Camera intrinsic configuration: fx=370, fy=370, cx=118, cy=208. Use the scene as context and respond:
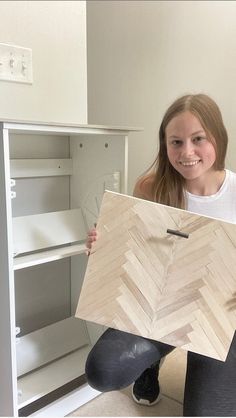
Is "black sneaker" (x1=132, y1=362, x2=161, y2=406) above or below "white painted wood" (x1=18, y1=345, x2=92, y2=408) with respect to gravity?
below

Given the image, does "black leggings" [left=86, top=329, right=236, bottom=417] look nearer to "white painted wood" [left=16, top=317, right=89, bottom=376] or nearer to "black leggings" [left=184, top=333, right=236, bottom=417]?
"black leggings" [left=184, top=333, right=236, bottom=417]

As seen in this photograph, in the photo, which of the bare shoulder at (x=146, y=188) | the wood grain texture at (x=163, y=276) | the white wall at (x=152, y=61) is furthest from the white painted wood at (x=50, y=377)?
the white wall at (x=152, y=61)

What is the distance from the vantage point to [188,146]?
3.08ft

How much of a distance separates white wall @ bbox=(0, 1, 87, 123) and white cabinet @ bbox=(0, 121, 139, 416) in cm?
9

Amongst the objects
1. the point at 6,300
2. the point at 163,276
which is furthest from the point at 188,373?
the point at 6,300

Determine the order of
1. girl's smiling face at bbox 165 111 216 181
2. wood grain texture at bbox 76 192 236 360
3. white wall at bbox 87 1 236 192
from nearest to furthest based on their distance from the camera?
wood grain texture at bbox 76 192 236 360
girl's smiling face at bbox 165 111 216 181
white wall at bbox 87 1 236 192

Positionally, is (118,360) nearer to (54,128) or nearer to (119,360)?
(119,360)

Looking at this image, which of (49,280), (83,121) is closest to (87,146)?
(83,121)

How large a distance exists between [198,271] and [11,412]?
607mm

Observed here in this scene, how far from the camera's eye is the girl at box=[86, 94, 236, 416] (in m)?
0.89

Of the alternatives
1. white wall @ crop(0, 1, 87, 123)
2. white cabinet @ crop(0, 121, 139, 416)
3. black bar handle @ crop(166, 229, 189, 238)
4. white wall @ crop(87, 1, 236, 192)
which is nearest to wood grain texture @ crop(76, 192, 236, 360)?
black bar handle @ crop(166, 229, 189, 238)

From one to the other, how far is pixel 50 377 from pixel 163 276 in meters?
0.56

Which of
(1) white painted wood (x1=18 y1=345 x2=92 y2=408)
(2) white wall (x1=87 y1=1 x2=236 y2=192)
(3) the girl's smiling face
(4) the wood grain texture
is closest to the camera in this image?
(4) the wood grain texture

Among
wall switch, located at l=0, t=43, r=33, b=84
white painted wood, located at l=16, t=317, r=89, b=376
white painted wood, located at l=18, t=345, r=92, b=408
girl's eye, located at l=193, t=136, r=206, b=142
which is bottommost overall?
white painted wood, located at l=18, t=345, r=92, b=408
